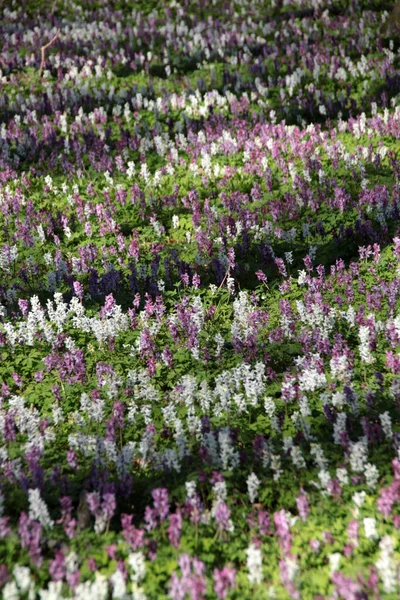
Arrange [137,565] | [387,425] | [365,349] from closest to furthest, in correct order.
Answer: [137,565] < [387,425] < [365,349]

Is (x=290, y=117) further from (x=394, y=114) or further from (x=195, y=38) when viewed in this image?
(x=195, y=38)

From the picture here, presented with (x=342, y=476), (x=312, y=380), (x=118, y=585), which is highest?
(x=118, y=585)

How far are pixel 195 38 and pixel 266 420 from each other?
15491mm

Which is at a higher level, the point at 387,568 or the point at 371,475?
the point at 387,568

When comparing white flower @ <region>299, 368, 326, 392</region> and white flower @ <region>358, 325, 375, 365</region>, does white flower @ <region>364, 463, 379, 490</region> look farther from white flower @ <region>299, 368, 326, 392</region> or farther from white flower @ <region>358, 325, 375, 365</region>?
white flower @ <region>358, 325, 375, 365</region>

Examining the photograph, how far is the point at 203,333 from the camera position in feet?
23.2

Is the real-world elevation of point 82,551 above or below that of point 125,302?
above

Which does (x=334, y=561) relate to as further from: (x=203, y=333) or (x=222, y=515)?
(x=203, y=333)

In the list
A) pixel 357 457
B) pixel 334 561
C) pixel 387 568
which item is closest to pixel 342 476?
pixel 357 457

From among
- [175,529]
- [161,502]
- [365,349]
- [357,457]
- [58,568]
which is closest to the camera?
[58,568]

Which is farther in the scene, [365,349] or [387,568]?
[365,349]

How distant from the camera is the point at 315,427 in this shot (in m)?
5.41

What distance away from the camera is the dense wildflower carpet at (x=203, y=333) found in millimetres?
4246

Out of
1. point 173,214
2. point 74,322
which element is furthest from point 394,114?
point 74,322
